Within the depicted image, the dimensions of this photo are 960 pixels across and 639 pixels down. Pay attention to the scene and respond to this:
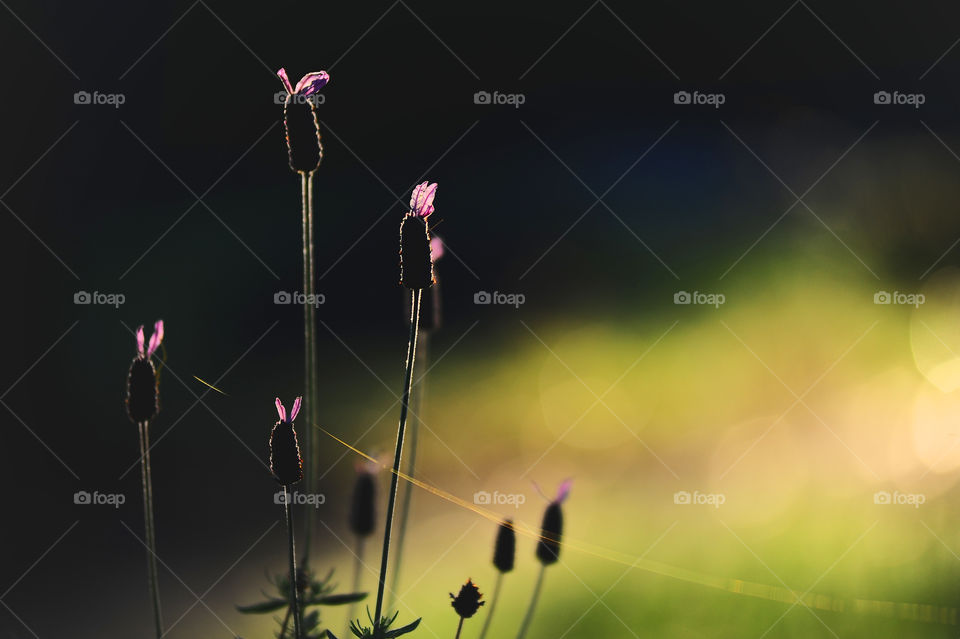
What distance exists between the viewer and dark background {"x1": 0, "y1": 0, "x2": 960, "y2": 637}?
3162 mm

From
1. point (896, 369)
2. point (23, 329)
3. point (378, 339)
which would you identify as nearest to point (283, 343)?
point (378, 339)

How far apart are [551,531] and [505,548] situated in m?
0.08

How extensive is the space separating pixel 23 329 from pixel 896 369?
11.9ft

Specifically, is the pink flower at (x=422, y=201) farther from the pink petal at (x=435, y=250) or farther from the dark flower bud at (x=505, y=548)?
the dark flower bud at (x=505, y=548)

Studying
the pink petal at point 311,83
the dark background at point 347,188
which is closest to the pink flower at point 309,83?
the pink petal at point 311,83

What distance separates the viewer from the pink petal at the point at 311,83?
97 centimetres

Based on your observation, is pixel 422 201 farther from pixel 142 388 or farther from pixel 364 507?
pixel 364 507

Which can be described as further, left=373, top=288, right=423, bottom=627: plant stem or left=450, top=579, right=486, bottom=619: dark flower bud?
left=450, top=579, right=486, bottom=619: dark flower bud

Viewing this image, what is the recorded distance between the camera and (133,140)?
3.71 m

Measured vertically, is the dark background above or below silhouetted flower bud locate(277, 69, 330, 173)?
above

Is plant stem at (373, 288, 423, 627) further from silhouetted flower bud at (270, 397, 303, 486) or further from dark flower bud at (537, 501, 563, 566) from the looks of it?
dark flower bud at (537, 501, 563, 566)

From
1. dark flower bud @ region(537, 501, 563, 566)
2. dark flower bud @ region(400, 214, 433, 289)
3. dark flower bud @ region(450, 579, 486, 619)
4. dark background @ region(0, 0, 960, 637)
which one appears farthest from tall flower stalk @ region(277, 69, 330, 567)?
dark background @ region(0, 0, 960, 637)

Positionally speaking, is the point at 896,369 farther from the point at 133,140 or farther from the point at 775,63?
the point at 133,140

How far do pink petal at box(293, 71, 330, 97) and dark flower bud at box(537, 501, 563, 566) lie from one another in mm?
744
